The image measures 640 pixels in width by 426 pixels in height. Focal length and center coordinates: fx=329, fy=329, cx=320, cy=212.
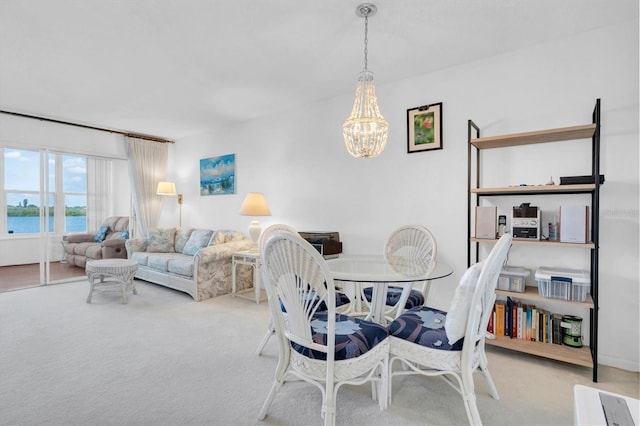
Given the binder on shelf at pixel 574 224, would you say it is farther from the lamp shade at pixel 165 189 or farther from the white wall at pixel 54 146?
the white wall at pixel 54 146

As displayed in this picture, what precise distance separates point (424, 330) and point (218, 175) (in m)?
4.17

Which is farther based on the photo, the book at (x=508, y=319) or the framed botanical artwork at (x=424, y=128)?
the framed botanical artwork at (x=424, y=128)

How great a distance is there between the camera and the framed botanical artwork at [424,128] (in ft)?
10.1

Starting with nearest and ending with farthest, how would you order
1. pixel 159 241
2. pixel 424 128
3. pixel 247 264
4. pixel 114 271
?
pixel 424 128 → pixel 114 271 → pixel 247 264 → pixel 159 241

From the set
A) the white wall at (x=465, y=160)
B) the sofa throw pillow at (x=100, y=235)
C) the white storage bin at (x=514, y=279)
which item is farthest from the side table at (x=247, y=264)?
the sofa throw pillow at (x=100, y=235)

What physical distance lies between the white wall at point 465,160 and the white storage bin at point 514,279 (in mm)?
217

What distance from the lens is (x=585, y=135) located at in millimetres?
2369

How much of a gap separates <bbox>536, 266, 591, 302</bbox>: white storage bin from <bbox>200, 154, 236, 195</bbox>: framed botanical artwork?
12.9 feet

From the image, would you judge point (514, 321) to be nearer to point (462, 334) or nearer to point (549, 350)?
point (549, 350)

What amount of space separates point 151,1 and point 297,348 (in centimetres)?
227

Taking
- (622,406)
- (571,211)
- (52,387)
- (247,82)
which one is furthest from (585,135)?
(52,387)

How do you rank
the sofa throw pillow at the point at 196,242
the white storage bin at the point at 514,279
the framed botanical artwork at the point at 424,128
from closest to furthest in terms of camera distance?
the white storage bin at the point at 514,279, the framed botanical artwork at the point at 424,128, the sofa throw pillow at the point at 196,242

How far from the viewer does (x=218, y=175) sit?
512cm

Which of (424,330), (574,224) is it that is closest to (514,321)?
(574,224)
